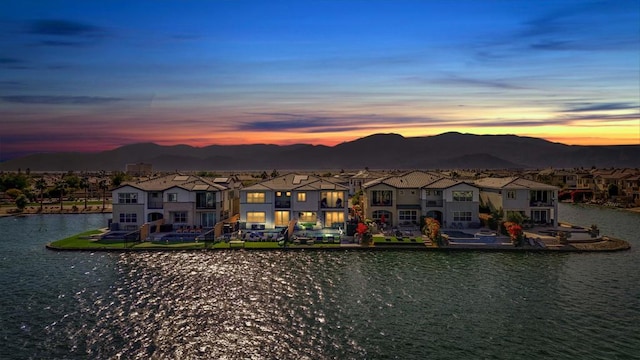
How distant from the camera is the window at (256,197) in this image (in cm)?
4906

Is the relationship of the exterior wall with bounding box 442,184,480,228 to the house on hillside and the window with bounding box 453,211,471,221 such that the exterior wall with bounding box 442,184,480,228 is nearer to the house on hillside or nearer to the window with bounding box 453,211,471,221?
the house on hillside

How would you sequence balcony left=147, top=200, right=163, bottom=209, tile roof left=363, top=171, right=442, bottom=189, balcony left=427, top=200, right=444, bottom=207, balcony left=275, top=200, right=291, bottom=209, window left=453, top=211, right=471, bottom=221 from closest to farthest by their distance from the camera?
balcony left=275, top=200, right=291, bottom=209
balcony left=147, top=200, right=163, bottom=209
window left=453, top=211, right=471, bottom=221
balcony left=427, top=200, right=444, bottom=207
tile roof left=363, top=171, right=442, bottom=189

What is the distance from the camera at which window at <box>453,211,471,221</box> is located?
164 ft

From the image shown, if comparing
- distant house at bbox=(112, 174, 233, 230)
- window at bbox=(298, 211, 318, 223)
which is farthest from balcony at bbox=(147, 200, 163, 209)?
window at bbox=(298, 211, 318, 223)

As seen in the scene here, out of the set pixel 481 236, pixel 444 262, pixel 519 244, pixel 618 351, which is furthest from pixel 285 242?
pixel 618 351

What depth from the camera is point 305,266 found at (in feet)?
117

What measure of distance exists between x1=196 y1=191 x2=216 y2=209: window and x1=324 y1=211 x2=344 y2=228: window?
11.8 m

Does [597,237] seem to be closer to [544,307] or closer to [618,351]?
[544,307]

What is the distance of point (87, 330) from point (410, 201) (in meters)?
35.9

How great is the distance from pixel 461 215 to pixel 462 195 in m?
2.14

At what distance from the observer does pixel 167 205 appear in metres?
49.2

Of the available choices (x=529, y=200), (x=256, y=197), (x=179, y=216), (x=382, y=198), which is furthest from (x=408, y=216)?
(x=179, y=216)

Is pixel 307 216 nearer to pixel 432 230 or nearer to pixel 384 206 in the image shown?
pixel 384 206

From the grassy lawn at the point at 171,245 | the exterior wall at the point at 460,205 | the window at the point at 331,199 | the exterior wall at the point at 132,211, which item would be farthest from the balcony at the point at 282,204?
the exterior wall at the point at 460,205
